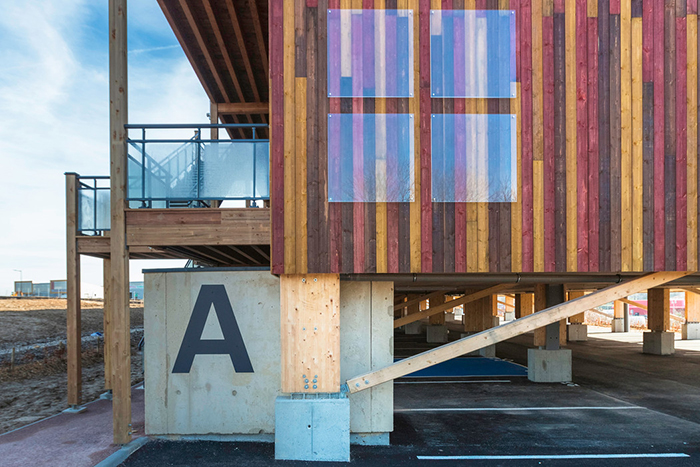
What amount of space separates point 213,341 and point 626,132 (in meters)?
7.57

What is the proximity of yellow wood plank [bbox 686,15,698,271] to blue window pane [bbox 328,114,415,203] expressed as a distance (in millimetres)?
4366

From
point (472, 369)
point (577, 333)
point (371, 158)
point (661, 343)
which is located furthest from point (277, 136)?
point (577, 333)

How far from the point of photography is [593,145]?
7.43 meters

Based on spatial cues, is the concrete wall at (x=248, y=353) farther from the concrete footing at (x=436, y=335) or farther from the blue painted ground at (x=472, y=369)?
the concrete footing at (x=436, y=335)

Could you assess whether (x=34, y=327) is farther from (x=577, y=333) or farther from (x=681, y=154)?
(x=681, y=154)

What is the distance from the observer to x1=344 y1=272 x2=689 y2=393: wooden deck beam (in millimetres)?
7312

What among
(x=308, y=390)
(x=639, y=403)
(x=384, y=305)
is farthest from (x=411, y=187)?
(x=639, y=403)

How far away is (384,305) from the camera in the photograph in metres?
8.02

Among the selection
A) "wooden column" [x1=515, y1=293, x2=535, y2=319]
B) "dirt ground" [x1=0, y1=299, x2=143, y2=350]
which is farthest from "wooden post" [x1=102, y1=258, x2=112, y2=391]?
"wooden column" [x1=515, y1=293, x2=535, y2=319]

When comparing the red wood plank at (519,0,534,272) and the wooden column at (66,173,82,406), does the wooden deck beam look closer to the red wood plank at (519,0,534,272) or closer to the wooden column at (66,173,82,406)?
the red wood plank at (519,0,534,272)

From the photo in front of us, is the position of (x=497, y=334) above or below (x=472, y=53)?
below

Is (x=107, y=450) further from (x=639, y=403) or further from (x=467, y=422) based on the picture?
(x=639, y=403)

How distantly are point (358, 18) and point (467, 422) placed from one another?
7.70 metres

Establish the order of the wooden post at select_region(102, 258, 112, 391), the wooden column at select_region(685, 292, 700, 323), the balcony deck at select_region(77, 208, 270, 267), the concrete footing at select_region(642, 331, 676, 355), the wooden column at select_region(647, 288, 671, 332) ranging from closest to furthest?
the balcony deck at select_region(77, 208, 270, 267), the wooden post at select_region(102, 258, 112, 391), the concrete footing at select_region(642, 331, 676, 355), the wooden column at select_region(647, 288, 671, 332), the wooden column at select_region(685, 292, 700, 323)
